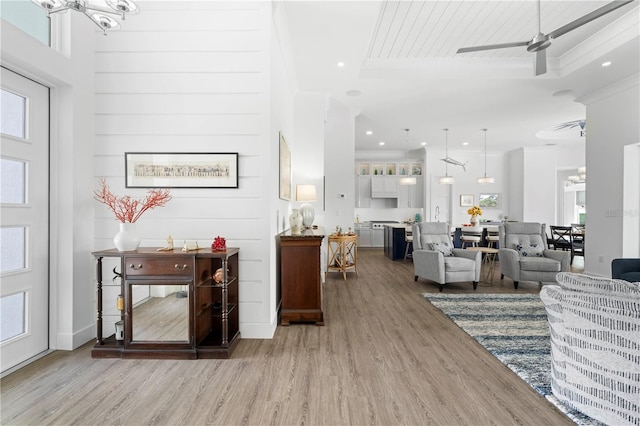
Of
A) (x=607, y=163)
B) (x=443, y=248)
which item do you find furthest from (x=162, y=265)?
(x=607, y=163)

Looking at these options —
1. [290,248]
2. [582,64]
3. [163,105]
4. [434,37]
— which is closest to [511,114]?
[582,64]

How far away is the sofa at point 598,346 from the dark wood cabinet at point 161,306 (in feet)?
7.67

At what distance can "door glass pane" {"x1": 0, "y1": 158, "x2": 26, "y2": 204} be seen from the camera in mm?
2396

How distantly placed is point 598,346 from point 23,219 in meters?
4.00

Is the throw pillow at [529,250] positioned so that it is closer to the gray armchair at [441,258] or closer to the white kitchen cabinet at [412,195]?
the gray armchair at [441,258]

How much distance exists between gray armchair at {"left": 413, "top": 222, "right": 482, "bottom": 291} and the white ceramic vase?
156 inches

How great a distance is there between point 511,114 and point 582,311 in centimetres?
627

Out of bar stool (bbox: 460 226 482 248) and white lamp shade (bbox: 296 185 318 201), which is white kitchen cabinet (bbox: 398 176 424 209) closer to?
bar stool (bbox: 460 226 482 248)

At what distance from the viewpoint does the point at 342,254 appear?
6.12m

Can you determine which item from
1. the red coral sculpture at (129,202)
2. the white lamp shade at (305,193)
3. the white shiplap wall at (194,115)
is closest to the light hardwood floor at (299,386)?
the white shiplap wall at (194,115)

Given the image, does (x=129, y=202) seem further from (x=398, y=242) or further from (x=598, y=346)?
(x=398, y=242)

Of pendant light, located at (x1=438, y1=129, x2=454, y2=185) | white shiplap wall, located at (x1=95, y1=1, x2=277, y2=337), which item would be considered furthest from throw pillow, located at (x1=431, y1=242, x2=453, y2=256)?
pendant light, located at (x1=438, y1=129, x2=454, y2=185)

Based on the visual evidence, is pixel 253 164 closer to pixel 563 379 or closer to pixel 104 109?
pixel 104 109

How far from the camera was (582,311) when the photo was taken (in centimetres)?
184
